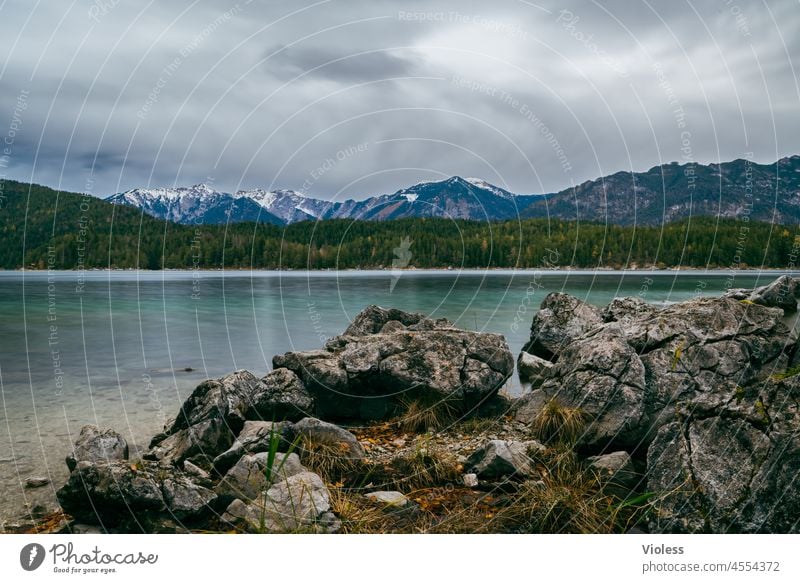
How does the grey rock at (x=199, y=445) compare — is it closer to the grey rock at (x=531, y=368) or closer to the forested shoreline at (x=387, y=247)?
the grey rock at (x=531, y=368)

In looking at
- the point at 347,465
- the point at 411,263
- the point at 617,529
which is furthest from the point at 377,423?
the point at 411,263

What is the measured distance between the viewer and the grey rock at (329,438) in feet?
21.1

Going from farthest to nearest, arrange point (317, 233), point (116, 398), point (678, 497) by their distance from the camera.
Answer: point (317, 233) → point (116, 398) → point (678, 497)

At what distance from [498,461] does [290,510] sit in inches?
94.6

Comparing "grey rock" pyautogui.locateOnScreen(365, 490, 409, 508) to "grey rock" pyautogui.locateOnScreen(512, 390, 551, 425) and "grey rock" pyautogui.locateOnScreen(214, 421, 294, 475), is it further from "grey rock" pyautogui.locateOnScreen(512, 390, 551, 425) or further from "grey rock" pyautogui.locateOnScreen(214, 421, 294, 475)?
"grey rock" pyautogui.locateOnScreen(512, 390, 551, 425)

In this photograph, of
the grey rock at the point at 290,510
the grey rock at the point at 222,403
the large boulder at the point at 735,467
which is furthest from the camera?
the grey rock at the point at 222,403

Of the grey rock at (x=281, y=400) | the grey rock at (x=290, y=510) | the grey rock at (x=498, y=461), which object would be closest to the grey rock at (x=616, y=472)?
the grey rock at (x=498, y=461)

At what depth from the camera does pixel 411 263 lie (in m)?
141

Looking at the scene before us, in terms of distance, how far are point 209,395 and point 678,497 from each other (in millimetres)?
6275

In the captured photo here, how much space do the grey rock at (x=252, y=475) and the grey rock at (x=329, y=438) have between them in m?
0.70

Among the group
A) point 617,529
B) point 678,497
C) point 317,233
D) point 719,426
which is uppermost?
point 317,233

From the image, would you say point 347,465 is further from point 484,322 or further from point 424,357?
point 484,322

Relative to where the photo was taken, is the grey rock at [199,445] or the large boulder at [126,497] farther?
the grey rock at [199,445]

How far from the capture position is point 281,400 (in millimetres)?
8297
